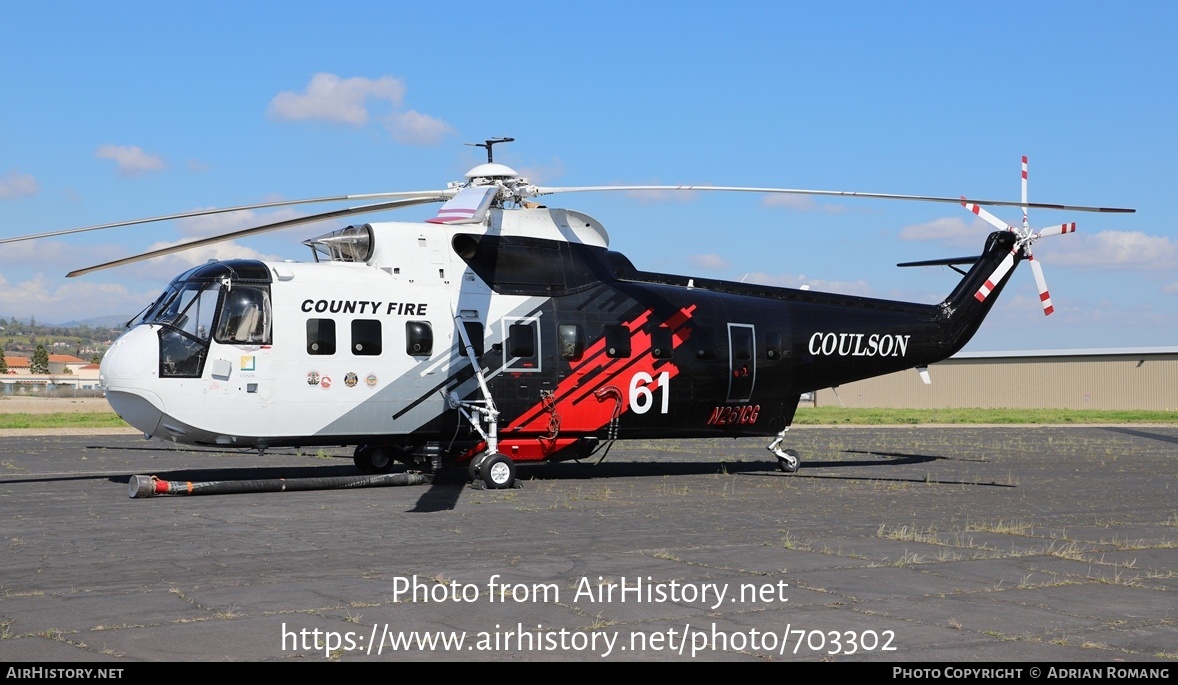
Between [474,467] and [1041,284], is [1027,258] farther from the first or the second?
[474,467]

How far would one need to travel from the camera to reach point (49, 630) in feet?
25.2

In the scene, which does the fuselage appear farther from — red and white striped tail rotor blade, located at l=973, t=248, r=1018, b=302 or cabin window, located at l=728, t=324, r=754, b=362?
red and white striped tail rotor blade, located at l=973, t=248, r=1018, b=302

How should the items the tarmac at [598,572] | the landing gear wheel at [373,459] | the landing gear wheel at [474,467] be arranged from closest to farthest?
the tarmac at [598,572] < the landing gear wheel at [474,467] < the landing gear wheel at [373,459]

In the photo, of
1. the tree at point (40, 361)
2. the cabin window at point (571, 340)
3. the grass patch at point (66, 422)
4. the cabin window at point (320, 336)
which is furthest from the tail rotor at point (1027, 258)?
the tree at point (40, 361)

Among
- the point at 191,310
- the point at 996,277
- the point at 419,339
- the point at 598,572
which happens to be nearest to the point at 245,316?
the point at 191,310

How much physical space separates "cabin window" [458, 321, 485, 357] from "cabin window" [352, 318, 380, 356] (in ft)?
4.81

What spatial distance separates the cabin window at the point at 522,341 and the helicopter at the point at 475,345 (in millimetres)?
29

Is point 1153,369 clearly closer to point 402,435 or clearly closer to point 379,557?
point 402,435

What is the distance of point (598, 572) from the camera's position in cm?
1022

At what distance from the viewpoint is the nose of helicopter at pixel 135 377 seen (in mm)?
16672

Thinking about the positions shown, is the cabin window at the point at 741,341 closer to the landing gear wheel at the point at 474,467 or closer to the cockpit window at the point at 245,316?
the landing gear wheel at the point at 474,467

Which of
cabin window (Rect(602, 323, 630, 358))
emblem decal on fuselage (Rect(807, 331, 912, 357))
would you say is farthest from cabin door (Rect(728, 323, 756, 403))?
cabin window (Rect(602, 323, 630, 358))
